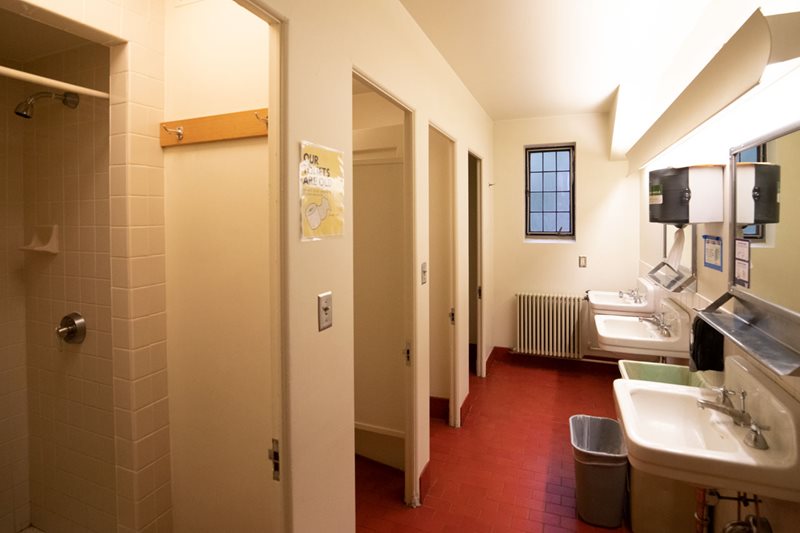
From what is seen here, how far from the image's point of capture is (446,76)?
9.73ft

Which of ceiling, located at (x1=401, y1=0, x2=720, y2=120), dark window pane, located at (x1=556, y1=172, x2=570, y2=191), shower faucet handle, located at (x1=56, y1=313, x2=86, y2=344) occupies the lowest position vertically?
shower faucet handle, located at (x1=56, y1=313, x2=86, y2=344)

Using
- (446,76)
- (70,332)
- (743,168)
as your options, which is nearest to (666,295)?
(743,168)

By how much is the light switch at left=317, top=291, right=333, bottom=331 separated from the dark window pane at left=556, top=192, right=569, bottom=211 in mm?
3910

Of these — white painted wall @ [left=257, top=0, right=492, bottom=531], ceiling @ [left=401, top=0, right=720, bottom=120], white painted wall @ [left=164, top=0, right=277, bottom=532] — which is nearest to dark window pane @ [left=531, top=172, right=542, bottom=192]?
ceiling @ [left=401, top=0, right=720, bottom=120]

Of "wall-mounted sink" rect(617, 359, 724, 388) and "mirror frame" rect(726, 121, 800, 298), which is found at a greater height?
"mirror frame" rect(726, 121, 800, 298)

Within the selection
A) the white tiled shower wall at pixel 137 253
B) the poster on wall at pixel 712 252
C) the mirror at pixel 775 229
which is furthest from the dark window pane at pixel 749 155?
the white tiled shower wall at pixel 137 253

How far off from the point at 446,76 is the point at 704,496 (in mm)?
2722

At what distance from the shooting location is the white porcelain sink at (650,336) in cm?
252

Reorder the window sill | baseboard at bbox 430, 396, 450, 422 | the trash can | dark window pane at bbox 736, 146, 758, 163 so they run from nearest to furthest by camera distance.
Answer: dark window pane at bbox 736, 146, 758, 163 → the trash can → baseboard at bbox 430, 396, 450, 422 → the window sill

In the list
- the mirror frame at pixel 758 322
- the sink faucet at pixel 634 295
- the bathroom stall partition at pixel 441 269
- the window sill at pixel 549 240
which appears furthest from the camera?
the window sill at pixel 549 240

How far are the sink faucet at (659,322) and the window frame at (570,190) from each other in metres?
1.63

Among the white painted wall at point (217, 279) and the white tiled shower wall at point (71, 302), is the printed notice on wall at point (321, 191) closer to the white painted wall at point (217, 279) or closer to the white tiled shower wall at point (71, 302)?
the white painted wall at point (217, 279)

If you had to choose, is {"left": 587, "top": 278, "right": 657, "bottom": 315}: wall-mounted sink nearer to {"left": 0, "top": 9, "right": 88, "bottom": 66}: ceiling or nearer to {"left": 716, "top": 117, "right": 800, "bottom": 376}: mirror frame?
{"left": 716, "top": 117, "right": 800, "bottom": 376}: mirror frame

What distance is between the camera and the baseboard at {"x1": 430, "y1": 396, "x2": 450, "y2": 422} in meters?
3.42
